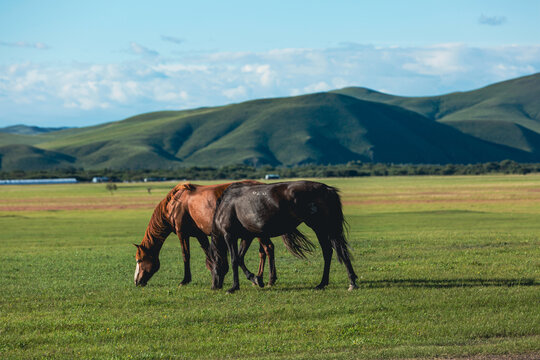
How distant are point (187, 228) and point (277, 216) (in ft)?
10.7

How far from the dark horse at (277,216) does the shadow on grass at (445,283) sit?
1200 mm

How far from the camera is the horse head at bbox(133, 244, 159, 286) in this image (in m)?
18.4

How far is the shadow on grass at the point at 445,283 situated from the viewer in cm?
1684

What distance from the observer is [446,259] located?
2252 centimetres

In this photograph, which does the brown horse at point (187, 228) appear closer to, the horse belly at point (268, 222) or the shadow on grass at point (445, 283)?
the horse belly at point (268, 222)

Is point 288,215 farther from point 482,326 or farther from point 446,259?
point 446,259

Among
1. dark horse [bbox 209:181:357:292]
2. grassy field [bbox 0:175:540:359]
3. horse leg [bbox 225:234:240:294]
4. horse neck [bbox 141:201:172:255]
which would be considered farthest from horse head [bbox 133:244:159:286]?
horse leg [bbox 225:234:240:294]

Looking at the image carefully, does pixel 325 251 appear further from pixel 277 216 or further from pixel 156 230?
pixel 156 230

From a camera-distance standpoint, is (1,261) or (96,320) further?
(1,261)

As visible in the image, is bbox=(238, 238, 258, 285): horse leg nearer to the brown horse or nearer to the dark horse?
the brown horse

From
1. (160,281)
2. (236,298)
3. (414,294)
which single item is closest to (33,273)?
(160,281)

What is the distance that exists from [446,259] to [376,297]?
316 inches

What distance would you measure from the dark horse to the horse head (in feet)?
8.26

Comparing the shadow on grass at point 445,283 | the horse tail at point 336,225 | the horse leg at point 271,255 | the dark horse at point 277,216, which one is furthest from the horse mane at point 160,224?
the shadow on grass at point 445,283
